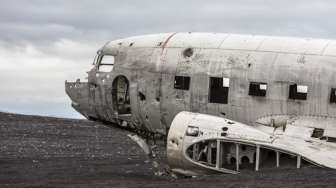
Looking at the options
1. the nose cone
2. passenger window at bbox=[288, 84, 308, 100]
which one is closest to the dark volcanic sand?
the nose cone

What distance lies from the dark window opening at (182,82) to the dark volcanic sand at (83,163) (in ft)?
9.86

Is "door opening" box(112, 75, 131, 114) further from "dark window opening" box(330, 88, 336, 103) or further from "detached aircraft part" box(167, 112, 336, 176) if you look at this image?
"dark window opening" box(330, 88, 336, 103)

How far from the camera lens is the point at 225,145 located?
20.2 m

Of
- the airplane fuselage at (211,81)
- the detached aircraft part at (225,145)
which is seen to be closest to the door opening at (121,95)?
the airplane fuselage at (211,81)

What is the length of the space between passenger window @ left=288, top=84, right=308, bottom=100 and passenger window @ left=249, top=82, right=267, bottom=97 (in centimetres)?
83

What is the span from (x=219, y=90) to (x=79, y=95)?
554cm

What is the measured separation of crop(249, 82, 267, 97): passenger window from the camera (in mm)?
21375

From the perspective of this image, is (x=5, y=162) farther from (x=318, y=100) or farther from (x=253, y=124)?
(x=318, y=100)

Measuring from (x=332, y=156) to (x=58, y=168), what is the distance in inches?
529

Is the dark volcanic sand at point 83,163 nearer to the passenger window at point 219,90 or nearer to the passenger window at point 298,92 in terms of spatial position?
the passenger window at point 298,92

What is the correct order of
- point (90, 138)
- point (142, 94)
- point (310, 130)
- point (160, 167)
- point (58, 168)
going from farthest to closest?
point (90, 138)
point (58, 168)
point (160, 167)
point (142, 94)
point (310, 130)

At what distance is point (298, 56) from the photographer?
2109 centimetres

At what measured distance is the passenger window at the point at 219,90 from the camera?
21.9 metres

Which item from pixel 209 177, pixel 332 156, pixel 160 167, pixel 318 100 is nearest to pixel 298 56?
pixel 318 100
